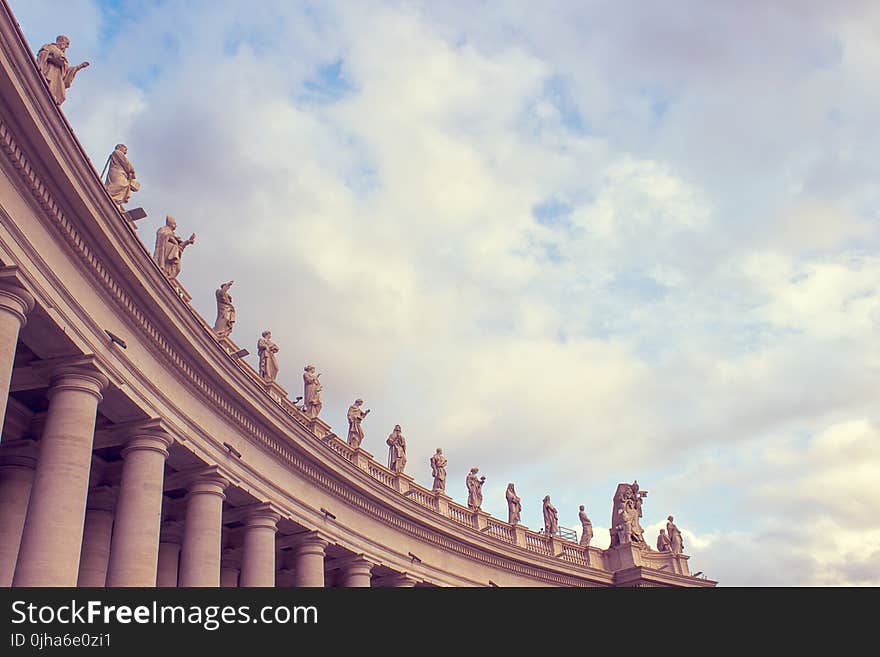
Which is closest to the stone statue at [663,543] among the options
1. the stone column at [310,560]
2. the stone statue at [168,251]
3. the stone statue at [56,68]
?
the stone column at [310,560]

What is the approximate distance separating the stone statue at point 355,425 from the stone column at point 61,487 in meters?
30.4

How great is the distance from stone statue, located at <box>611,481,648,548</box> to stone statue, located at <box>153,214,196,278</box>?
64.9 meters

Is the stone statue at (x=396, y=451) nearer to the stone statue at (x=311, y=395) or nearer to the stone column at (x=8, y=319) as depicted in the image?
the stone statue at (x=311, y=395)

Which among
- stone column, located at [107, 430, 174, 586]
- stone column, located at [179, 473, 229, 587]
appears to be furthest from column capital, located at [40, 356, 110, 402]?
stone column, located at [179, 473, 229, 587]

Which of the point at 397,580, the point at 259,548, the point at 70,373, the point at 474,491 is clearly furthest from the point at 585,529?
the point at 70,373

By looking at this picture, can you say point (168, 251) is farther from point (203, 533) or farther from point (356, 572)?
point (356, 572)

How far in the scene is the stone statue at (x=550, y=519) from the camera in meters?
84.9

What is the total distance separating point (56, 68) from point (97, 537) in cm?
2238

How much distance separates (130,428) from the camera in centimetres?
3534
